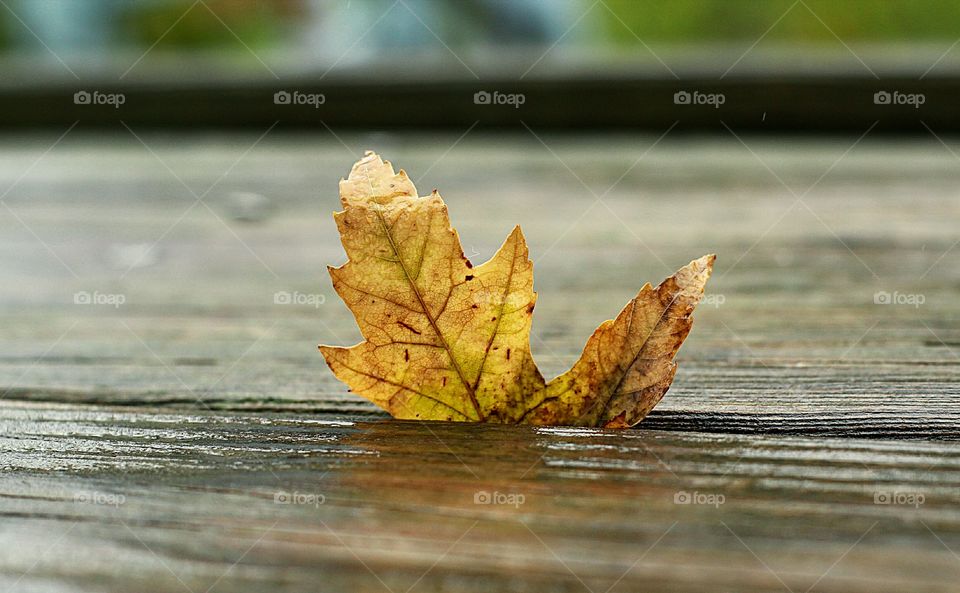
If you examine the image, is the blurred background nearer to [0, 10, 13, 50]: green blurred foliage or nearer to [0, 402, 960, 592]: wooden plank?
[0, 402, 960, 592]: wooden plank

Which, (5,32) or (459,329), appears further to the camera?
(5,32)

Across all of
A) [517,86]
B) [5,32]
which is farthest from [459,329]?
[5,32]

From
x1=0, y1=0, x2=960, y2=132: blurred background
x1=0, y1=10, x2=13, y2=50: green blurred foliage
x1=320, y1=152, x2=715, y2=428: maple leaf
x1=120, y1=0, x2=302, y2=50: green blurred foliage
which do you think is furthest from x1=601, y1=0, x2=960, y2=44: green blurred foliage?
x1=320, y1=152, x2=715, y2=428: maple leaf

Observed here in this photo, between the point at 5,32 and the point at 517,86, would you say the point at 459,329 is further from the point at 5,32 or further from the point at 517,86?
the point at 5,32

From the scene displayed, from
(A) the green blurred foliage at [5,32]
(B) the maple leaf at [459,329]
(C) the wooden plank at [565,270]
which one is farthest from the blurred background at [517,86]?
(A) the green blurred foliage at [5,32]

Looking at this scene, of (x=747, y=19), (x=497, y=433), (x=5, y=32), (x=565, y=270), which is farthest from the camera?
(x=747, y=19)

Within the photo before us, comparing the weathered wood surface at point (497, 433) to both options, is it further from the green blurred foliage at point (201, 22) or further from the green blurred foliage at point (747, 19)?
the green blurred foliage at point (747, 19)
